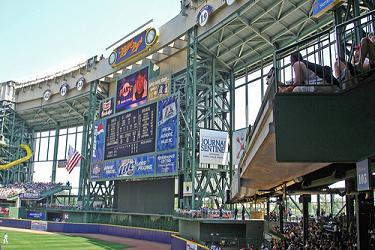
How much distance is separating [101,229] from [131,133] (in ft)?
44.2

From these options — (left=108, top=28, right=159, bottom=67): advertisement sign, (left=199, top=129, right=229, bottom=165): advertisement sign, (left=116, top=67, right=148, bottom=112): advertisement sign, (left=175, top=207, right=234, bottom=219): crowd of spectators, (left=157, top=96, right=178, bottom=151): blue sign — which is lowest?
(left=175, top=207, right=234, bottom=219): crowd of spectators

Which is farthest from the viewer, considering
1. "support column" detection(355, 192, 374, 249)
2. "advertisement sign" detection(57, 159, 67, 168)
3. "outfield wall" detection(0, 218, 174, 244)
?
"advertisement sign" detection(57, 159, 67, 168)

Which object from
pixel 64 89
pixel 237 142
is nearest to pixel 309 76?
pixel 237 142

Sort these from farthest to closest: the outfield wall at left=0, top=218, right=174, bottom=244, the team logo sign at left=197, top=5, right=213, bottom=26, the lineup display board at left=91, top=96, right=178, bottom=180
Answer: the outfield wall at left=0, top=218, right=174, bottom=244
the lineup display board at left=91, top=96, right=178, bottom=180
the team logo sign at left=197, top=5, right=213, bottom=26

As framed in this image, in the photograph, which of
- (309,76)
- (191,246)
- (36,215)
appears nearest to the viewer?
(309,76)

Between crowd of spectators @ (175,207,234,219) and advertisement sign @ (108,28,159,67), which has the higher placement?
advertisement sign @ (108,28,159,67)

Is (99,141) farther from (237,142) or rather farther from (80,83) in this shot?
(237,142)

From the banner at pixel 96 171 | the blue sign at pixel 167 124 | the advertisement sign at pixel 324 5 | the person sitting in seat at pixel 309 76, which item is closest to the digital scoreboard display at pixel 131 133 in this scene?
the blue sign at pixel 167 124

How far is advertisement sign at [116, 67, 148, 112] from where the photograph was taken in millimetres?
38688

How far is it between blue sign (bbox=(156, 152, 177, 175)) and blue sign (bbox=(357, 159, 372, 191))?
27549 mm

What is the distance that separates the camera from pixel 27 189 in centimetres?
6247

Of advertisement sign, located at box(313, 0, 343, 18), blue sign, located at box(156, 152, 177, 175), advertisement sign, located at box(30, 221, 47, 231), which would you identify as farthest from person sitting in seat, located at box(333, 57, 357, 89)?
advertisement sign, located at box(30, 221, 47, 231)

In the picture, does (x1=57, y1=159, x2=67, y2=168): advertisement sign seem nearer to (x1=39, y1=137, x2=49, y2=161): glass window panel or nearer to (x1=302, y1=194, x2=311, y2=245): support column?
(x1=39, y1=137, x2=49, y2=161): glass window panel

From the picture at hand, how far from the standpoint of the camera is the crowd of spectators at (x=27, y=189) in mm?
60375
